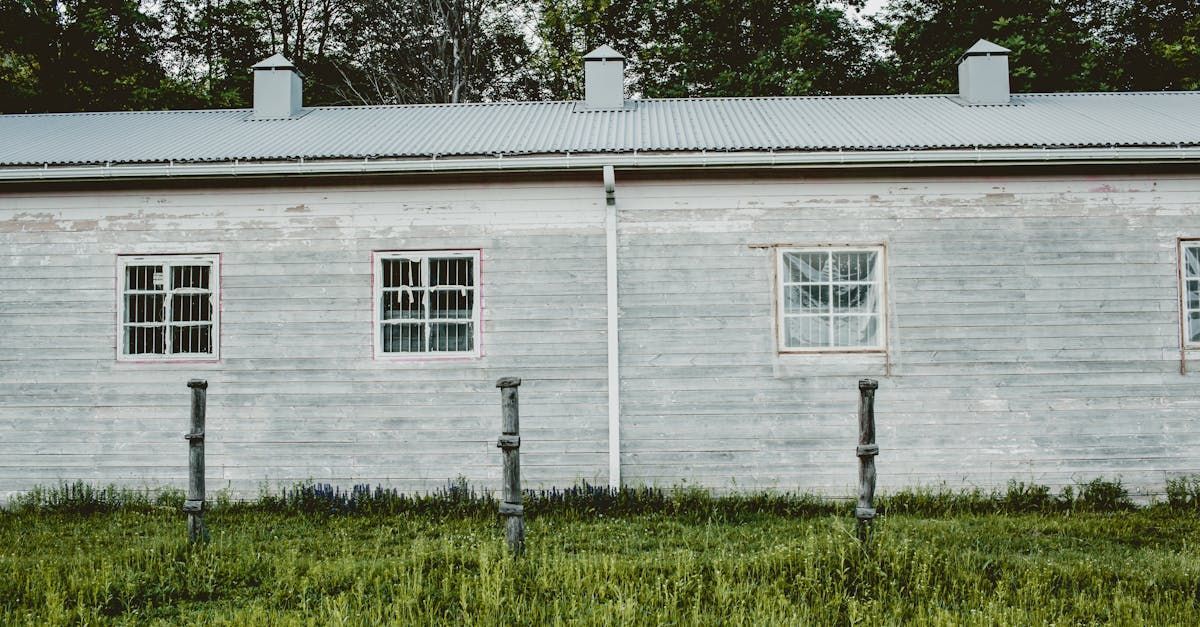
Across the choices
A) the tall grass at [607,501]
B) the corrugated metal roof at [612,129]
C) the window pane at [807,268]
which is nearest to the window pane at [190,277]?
the corrugated metal roof at [612,129]

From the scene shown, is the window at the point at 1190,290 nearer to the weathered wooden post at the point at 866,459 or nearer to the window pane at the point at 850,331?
the window pane at the point at 850,331

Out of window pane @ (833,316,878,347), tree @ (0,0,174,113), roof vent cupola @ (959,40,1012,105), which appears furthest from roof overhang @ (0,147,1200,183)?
tree @ (0,0,174,113)

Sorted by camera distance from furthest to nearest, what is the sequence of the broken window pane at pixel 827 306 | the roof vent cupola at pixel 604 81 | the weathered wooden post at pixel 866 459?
the roof vent cupola at pixel 604 81, the broken window pane at pixel 827 306, the weathered wooden post at pixel 866 459

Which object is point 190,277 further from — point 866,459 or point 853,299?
point 866,459

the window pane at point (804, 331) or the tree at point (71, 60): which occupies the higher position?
the tree at point (71, 60)

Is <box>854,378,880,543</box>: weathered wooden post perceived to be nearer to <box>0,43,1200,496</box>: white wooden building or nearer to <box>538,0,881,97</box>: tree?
<box>0,43,1200,496</box>: white wooden building

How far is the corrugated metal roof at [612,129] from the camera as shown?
9.23 meters

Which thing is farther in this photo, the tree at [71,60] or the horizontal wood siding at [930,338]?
the tree at [71,60]

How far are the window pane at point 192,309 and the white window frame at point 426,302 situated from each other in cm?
176

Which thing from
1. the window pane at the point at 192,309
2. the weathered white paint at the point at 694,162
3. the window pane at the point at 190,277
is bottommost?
the window pane at the point at 192,309

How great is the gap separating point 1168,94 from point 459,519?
11735mm

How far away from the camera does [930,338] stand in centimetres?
910

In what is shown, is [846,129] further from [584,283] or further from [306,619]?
[306,619]

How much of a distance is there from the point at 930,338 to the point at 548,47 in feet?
57.9
